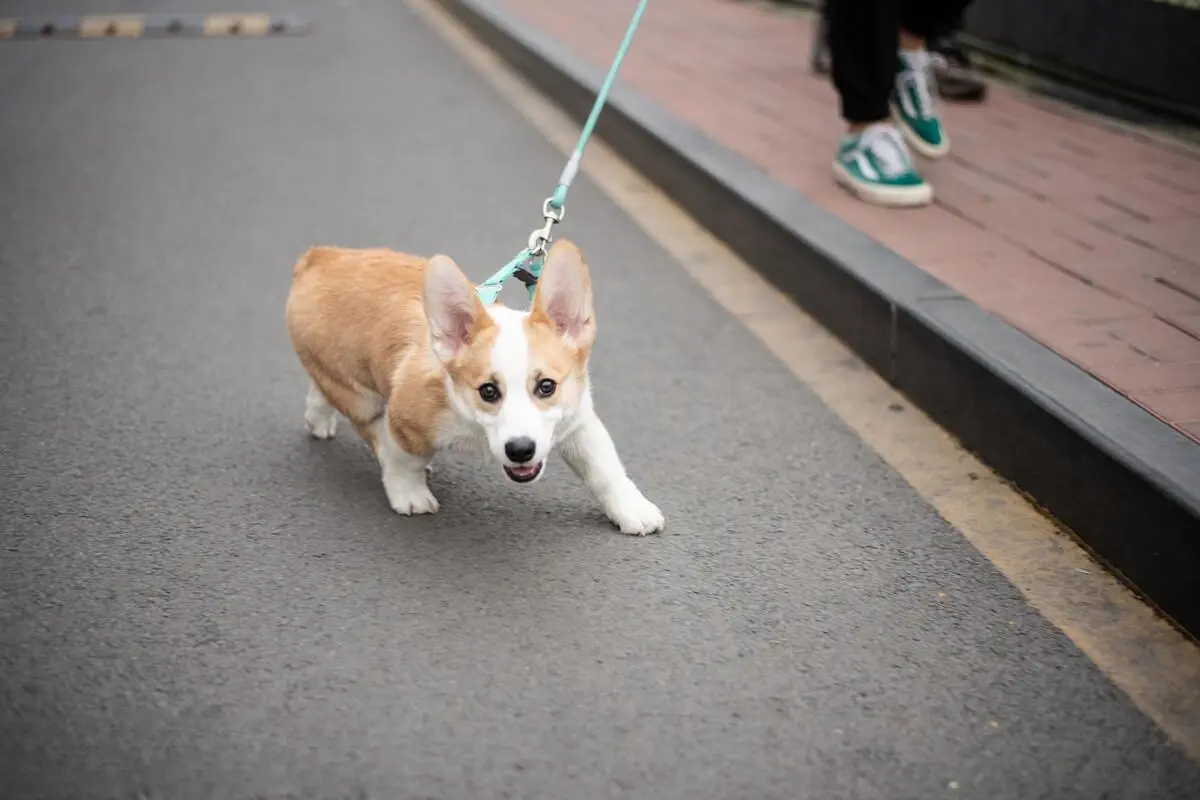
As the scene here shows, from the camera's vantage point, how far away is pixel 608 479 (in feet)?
10.3

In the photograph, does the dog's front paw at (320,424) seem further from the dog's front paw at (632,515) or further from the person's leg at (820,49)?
the person's leg at (820,49)

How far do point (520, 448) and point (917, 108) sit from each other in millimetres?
3683

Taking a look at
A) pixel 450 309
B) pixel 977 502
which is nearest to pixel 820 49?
pixel 977 502

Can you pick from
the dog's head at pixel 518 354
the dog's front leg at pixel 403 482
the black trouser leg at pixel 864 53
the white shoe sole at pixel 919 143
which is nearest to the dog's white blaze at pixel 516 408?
the dog's head at pixel 518 354

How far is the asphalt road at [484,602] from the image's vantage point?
2.31 m

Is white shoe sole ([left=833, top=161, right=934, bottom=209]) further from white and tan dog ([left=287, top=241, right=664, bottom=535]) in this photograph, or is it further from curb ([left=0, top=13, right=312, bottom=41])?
curb ([left=0, top=13, right=312, bottom=41])

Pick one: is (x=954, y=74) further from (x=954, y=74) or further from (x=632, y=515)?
(x=632, y=515)

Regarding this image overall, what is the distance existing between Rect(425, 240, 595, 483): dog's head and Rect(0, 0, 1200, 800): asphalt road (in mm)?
390

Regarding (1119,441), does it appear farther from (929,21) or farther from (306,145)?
(306,145)

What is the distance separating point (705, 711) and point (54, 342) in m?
2.83

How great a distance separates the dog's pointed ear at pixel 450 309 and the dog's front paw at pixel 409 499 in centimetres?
49

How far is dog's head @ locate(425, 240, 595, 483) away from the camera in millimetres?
2742

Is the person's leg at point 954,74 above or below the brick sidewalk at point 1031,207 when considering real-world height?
above

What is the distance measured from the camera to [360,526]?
10.5 feet
